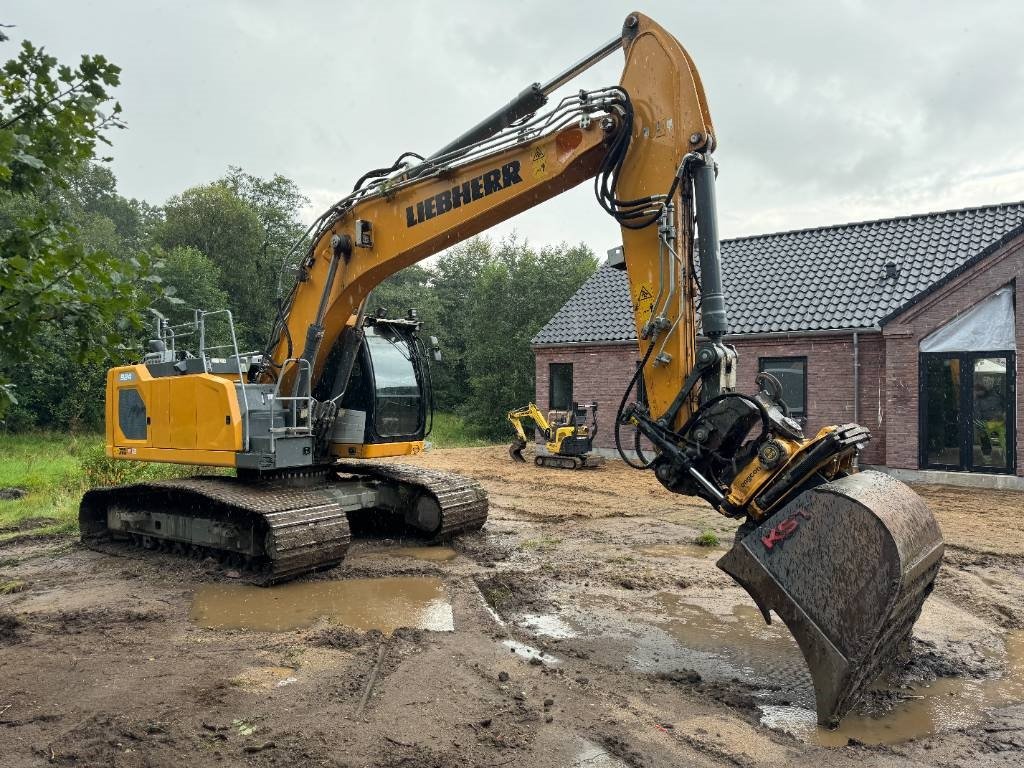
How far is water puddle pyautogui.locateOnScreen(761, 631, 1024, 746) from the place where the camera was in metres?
3.86

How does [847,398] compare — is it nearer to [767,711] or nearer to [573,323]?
A: [573,323]

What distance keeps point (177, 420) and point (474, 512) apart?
3139 mm

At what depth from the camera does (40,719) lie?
390cm

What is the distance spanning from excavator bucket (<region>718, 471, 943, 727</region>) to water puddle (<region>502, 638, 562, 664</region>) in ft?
4.24

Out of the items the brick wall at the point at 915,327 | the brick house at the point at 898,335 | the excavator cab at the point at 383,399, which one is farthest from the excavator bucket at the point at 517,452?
the excavator cab at the point at 383,399

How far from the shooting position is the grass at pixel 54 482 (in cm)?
961

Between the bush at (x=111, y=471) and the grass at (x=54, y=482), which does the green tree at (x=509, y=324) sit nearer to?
the grass at (x=54, y=482)

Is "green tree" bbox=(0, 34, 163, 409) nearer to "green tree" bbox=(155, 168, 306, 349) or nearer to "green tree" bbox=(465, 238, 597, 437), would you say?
"green tree" bbox=(465, 238, 597, 437)

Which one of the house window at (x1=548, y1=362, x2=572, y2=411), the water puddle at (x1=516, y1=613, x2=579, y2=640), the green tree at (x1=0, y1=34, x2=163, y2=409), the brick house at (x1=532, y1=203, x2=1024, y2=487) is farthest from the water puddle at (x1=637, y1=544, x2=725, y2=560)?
the house window at (x1=548, y1=362, x2=572, y2=411)

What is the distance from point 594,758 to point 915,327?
38.4ft

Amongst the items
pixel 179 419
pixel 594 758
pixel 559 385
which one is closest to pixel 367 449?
pixel 179 419

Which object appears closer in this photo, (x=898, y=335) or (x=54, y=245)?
(x=54, y=245)

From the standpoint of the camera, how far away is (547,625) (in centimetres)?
555

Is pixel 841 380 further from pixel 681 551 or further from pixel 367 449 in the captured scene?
pixel 367 449
